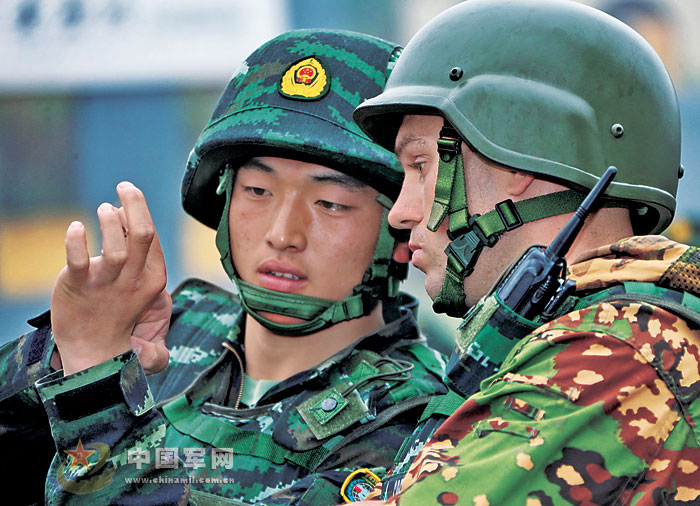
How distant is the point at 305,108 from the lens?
10.5 ft

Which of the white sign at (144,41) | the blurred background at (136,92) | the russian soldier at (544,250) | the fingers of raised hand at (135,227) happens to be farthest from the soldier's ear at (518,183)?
the white sign at (144,41)

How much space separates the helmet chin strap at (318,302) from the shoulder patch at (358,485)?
67cm

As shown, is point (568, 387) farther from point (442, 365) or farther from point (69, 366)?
point (442, 365)

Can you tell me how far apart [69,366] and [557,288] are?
1287 mm

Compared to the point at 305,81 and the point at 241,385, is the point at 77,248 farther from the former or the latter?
the point at 305,81

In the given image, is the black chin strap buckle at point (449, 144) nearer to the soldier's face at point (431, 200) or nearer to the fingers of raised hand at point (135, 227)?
the soldier's face at point (431, 200)

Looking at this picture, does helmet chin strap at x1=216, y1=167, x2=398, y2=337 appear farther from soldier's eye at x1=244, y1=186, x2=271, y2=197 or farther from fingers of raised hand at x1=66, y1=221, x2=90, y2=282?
fingers of raised hand at x1=66, y1=221, x2=90, y2=282

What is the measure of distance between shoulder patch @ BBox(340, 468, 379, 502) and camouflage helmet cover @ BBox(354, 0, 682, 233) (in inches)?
41.2

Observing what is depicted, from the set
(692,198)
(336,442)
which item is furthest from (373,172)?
(692,198)

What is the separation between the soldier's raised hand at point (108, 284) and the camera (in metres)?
2.13

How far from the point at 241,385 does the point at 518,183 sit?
1554 mm

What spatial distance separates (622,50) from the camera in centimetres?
222

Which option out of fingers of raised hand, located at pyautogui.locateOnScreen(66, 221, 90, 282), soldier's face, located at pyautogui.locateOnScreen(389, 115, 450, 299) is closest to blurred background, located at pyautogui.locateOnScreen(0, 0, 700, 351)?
soldier's face, located at pyautogui.locateOnScreen(389, 115, 450, 299)
